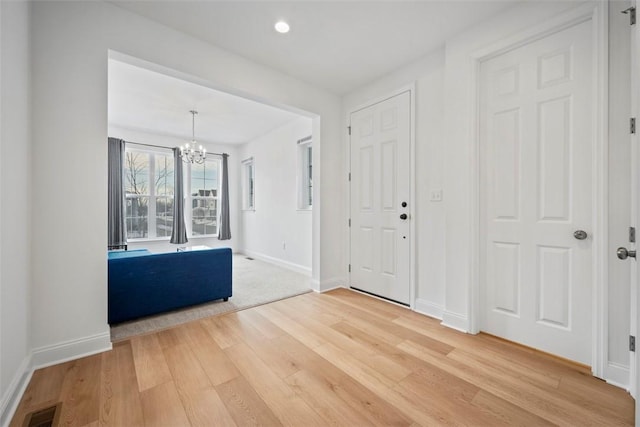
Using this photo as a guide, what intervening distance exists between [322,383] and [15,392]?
5.65 ft

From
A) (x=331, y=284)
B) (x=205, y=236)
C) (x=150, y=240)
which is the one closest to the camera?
(x=331, y=284)

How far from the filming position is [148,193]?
5.54m

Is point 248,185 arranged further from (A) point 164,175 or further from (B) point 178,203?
(A) point 164,175

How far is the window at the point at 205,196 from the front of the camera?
6.08 metres

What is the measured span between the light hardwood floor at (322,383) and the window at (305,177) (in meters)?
2.60

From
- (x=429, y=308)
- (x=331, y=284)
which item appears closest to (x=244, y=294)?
(x=331, y=284)

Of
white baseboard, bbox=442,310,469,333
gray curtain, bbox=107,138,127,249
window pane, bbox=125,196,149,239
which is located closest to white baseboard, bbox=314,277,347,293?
white baseboard, bbox=442,310,469,333

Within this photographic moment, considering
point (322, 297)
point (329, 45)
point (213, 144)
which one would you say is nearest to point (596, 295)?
point (322, 297)

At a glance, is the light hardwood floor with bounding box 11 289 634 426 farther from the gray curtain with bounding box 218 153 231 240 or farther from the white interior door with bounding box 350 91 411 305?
the gray curtain with bounding box 218 153 231 240

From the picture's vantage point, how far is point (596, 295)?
5.68 ft

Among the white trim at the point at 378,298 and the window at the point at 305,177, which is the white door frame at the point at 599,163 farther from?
the window at the point at 305,177

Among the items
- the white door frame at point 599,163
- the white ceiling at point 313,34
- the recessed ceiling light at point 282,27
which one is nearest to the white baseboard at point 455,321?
the white door frame at point 599,163

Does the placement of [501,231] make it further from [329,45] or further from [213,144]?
[213,144]

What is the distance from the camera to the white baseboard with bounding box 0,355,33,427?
1.35 meters
